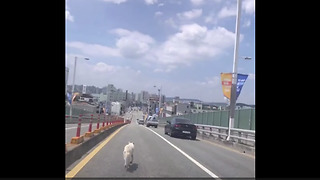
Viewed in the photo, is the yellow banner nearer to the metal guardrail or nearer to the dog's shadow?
the metal guardrail

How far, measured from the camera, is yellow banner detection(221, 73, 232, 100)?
2286cm

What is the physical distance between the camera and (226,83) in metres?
23.0

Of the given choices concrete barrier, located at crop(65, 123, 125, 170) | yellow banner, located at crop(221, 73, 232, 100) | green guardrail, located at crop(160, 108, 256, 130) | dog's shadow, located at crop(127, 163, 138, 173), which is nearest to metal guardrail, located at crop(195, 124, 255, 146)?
green guardrail, located at crop(160, 108, 256, 130)

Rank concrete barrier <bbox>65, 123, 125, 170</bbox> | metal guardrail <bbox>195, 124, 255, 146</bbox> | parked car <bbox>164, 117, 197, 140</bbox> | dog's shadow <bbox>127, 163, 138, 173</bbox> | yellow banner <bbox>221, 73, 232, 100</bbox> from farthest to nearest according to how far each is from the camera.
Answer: parked car <bbox>164, 117, 197, 140</bbox>
yellow banner <bbox>221, 73, 232, 100</bbox>
metal guardrail <bbox>195, 124, 255, 146</bbox>
concrete barrier <bbox>65, 123, 125, 170</bbox>
dog's shadow <bbox>127, 163, 138, 173</bbox>

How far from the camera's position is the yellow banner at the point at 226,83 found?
22.9 metres

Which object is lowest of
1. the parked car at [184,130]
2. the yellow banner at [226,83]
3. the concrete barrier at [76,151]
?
the parked car at [184,130]

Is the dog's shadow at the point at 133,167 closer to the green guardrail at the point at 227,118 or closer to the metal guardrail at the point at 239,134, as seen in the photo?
the metal guardrail at the point at 239,134

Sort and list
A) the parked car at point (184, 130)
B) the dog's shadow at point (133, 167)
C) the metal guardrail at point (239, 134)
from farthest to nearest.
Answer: the parked car at point (184, 130), the metal guardrail at point (239, 134), the dog's shadow at point (133, 167)

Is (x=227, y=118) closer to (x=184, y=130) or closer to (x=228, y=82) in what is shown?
(x=184, y=130)

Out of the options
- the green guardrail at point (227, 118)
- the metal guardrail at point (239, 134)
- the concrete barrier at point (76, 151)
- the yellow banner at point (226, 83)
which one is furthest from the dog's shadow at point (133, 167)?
the yellow banner at point (226, 83)

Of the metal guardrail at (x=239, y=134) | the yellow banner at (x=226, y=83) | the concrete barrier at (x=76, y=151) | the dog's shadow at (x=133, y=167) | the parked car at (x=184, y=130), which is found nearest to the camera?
the dog's shadow at (x=133, y=167)

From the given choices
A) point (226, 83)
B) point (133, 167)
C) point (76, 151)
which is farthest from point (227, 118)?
point (133, 167)
